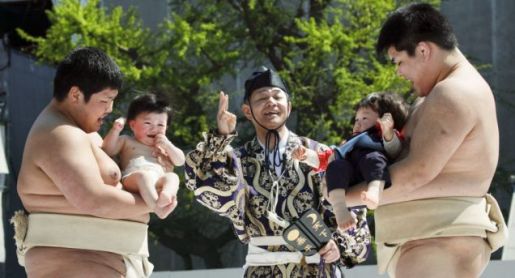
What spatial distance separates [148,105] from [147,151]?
0.57 ft

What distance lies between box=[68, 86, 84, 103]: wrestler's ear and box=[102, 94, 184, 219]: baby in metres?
0.21

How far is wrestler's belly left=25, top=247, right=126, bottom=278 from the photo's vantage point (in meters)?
2.86

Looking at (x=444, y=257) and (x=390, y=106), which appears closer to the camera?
(x=444, y=257)

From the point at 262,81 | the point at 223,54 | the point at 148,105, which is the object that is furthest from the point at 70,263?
the point at 223,54

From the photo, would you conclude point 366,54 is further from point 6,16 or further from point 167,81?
point 6,16

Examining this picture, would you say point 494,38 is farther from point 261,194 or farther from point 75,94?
point 75,94

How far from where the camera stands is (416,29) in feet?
9.29

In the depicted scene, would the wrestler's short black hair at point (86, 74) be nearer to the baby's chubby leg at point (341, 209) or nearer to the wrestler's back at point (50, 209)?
the wrestler's back at point (50, 209)

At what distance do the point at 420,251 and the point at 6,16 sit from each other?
9.97 metres

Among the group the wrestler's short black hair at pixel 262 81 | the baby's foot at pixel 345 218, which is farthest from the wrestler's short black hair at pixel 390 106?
the wrestler's short black hair at pixel 262 81

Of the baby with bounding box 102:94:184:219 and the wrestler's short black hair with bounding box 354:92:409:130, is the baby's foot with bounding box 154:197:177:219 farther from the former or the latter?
the wrestler's short black hair with bounding box 354:92:409:130

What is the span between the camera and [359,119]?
328cm

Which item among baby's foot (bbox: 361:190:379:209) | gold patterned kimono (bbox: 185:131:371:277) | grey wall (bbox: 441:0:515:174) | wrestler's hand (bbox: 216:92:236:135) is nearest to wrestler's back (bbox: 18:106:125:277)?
wrestler's hand (bbox: 216:92:236:135)

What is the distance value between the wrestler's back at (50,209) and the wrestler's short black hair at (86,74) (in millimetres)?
112
